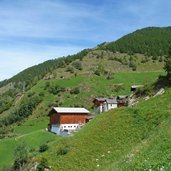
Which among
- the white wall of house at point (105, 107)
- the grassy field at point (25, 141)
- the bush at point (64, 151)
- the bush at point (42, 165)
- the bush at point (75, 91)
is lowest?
the grassy field at point (25, 141)

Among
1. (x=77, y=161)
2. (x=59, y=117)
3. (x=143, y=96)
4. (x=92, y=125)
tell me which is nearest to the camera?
(x=77, y=161)

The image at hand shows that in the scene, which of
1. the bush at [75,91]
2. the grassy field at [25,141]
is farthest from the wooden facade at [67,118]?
the bush at [75,91]

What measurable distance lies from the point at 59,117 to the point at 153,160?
9515 centimetres

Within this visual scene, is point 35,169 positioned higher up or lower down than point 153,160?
lower down

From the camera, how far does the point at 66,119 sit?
405ft

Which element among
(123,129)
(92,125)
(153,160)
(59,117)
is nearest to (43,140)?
(59,117)

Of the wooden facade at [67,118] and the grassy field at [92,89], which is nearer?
the wooden facade at [67,118]

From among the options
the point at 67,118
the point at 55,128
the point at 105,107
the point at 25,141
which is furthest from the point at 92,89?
the point at 25,141

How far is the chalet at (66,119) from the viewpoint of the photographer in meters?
122

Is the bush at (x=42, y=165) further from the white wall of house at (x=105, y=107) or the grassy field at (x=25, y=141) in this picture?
the white wall of house at (x=105, y=107)

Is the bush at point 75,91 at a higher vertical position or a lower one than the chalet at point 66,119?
higher

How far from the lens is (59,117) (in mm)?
123438

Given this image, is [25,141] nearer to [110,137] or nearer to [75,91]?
[110,137]

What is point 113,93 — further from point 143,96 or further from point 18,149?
point 18,149
